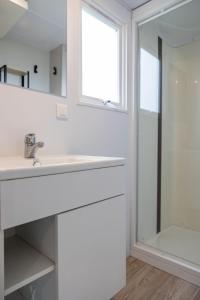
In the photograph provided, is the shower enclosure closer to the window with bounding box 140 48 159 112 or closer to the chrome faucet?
the window with bounding box 140 48 159 112

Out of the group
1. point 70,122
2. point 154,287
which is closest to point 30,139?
point 70,122

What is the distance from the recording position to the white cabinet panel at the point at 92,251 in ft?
2.59

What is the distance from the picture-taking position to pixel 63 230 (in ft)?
2.55

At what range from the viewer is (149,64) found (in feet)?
6.10

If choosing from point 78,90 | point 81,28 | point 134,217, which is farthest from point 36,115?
point 134,217

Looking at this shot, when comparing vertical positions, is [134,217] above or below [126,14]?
below

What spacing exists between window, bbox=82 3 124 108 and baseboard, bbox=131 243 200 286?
48.0 inches

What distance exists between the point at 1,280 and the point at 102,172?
52 cm

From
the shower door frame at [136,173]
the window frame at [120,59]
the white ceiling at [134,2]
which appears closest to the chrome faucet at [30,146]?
the window frame at [120,59]

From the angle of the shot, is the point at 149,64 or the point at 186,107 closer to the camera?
the point at 149,64

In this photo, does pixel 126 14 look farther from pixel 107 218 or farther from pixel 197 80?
pixel 107 218

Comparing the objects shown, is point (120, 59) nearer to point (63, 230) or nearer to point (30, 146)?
point (30, 146)

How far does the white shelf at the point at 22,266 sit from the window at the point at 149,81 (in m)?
1.42

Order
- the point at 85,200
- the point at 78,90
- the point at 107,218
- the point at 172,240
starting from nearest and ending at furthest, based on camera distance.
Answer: the point at 85,200, the point at 107,218, the point at 78,90, the point at 172,240
